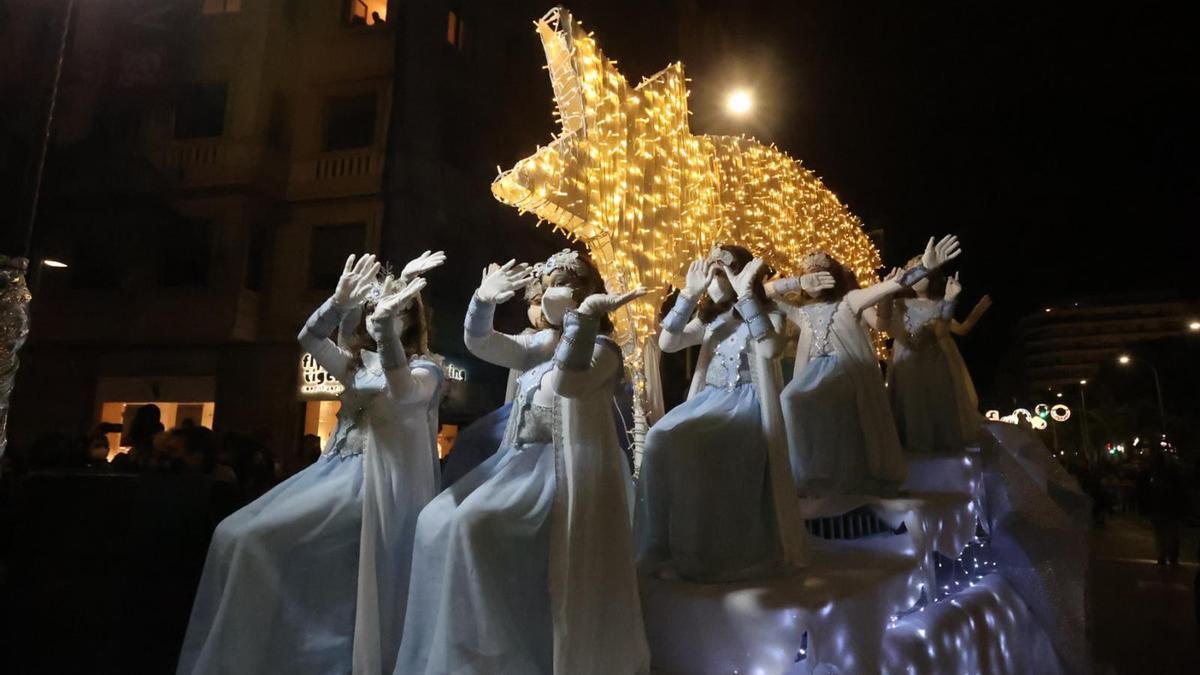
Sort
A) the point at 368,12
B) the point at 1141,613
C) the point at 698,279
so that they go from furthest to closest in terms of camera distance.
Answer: the point at 368,12 → the point at 1141,613 → the point at 698,279

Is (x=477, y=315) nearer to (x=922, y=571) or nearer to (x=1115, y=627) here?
(x=922, y=571)

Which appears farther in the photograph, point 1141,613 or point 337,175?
point 337,175

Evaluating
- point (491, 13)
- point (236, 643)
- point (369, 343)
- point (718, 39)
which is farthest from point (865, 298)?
point (491, 13)

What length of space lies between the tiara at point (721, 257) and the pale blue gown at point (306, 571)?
1.59m

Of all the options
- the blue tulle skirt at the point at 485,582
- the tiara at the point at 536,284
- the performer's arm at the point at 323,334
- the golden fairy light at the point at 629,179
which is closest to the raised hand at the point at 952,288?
the golden fairy light at the point at 629,179

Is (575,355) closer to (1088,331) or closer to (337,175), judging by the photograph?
(337,175)

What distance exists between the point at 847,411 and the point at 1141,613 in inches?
198

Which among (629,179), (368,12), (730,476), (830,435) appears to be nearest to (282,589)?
(730,476)

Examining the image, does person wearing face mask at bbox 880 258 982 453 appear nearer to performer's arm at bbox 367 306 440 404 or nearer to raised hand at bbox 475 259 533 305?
raised hand at bbox 475 259 533 305

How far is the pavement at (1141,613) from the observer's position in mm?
5359

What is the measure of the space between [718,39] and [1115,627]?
732 cm

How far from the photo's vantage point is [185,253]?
35.5ft

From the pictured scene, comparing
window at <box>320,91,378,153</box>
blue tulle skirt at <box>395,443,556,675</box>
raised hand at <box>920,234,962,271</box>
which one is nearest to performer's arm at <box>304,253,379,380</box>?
blue tulle skirt at <box>395,443,556,675</box>

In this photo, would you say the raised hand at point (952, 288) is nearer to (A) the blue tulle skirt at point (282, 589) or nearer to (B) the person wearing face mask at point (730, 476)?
(B) the person wearing face mask at point (730, 476)
